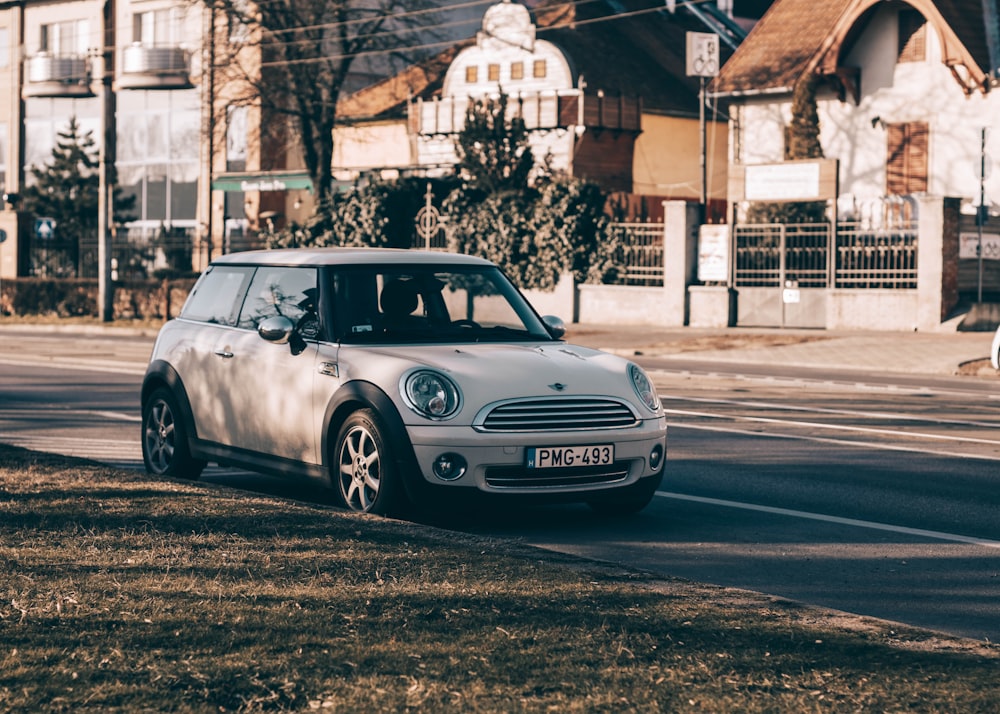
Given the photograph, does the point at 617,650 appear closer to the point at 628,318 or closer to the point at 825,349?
the point at 825,349

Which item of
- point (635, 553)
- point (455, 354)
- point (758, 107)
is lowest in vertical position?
point (635, 553)

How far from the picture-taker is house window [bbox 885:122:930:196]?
132ft

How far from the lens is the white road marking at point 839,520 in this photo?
29.1ft

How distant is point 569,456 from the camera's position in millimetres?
8836

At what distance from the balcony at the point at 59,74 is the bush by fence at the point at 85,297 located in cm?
1700

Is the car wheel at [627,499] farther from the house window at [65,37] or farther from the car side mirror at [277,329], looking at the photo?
the house window at [65,37]

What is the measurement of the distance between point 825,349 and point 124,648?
2325 cm

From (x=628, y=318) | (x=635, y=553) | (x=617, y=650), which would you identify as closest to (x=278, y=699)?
(x=617, y=650)

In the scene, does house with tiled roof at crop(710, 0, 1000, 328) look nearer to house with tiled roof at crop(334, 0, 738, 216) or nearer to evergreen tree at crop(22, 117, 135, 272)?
house with tiled roof at crop(334, 0, 738, 216)

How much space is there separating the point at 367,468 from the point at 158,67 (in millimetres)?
52652

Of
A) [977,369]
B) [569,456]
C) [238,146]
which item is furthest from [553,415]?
[238,146]

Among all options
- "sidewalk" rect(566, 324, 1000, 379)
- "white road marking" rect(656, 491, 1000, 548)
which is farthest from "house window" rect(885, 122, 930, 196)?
"white road marking" rect(656, 491, 1000, 548)

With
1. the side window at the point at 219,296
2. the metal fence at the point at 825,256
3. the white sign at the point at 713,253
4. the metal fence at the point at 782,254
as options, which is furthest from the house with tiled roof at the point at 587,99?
the side window at the point at 219,296

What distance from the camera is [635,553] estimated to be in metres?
8.40
